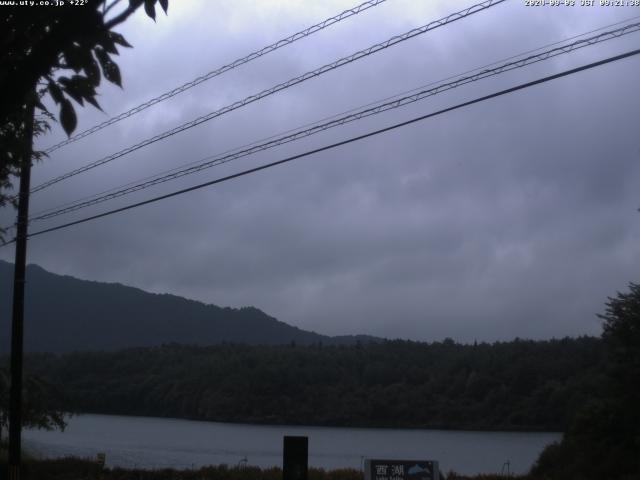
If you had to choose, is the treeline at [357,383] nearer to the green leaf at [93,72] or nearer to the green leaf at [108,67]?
the green leaf at [108,67]

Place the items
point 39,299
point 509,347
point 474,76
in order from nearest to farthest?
point 474,76 < point 509,347 < point 39,299

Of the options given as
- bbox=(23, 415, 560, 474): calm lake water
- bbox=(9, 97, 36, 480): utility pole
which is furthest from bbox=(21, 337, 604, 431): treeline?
bbox=(9, 97, 36, 480): utility pole

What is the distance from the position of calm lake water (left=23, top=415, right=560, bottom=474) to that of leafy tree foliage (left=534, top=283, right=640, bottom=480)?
350 cm

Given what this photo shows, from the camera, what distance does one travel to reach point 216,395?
46.4 m

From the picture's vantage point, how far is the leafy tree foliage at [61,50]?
3.92 meters

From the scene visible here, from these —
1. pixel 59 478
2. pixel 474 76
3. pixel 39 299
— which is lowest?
pixel 59 478

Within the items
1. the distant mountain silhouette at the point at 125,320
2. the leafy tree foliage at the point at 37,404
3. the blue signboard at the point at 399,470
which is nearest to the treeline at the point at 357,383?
the leafy tree foliage at the point at 37,404

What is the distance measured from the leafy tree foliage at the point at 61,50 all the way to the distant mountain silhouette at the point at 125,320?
8397cm

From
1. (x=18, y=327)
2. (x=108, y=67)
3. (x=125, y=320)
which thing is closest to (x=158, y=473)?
(x=18, y=327)

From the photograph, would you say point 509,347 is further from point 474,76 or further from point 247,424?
point 474,76

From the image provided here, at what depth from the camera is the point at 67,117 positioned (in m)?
4.47

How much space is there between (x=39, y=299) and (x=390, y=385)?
70.8 meters

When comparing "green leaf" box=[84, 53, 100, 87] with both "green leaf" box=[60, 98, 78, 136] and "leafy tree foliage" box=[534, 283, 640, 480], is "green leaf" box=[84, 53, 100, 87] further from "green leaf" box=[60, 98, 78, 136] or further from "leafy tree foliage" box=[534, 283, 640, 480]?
"leafy tree foliage" box=[534, 283, 640, 480]

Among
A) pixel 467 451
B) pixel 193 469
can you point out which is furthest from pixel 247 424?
pixel 193 469
